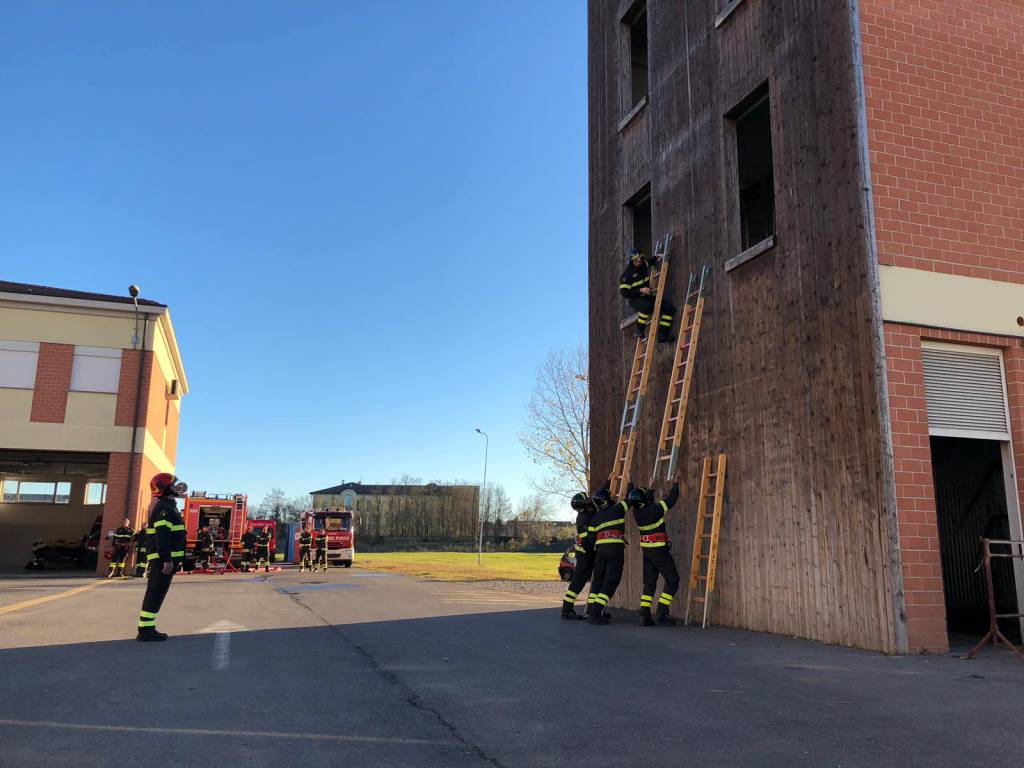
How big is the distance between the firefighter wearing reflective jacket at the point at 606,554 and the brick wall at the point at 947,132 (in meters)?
5.16

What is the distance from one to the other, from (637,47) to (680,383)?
8.44 meters

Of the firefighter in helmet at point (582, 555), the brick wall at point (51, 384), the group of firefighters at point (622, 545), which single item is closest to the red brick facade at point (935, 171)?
the group of firefighters at point (622, 545)

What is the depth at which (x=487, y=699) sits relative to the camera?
545 centimetres

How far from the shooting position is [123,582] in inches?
817

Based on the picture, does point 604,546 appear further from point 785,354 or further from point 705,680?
point 705,680

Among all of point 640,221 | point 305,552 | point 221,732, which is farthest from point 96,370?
point 221,732

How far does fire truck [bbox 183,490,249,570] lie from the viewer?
89.4 ft

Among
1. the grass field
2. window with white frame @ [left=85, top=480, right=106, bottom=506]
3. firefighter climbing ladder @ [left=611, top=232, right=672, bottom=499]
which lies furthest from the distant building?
firefighter climbing ladder @ [left=611, top=232, right=672, bottom=499]

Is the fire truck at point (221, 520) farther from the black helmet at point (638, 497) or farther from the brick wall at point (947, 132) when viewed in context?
the brick wall at point (947, 132)

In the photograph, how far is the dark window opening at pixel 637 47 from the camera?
50.4ft

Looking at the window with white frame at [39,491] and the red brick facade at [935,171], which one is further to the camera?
the window with white frame at [39,491]

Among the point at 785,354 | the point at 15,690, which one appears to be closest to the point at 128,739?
the point at 15,690

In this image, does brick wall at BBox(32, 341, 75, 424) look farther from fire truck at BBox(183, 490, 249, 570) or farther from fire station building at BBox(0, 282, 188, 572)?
fire truck at BBox(183, 490, 249, 570)

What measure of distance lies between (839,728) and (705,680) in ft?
5.60
